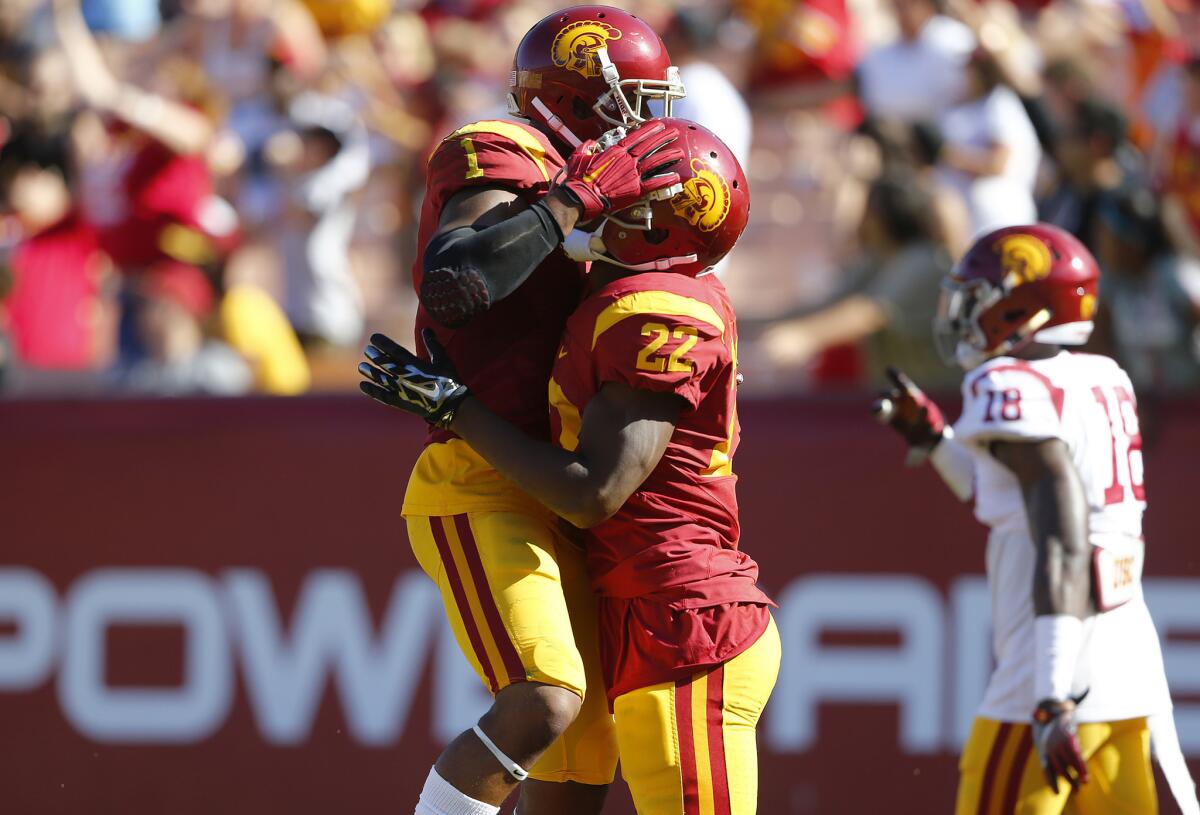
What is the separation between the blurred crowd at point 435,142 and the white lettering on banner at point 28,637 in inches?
35.1

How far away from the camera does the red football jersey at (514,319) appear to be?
386 centimetres

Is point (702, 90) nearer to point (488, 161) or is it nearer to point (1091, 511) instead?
point (1091, 511)

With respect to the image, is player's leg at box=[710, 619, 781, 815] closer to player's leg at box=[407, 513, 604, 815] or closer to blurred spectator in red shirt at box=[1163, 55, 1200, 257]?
player's leg at box=[407, 513, 604, 815]

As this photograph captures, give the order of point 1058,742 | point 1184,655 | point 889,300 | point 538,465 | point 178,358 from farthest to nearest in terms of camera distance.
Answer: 1. point 178,358
2. point 889,300
3. point 1184,655
4. point 1058,742
5. point 538,465

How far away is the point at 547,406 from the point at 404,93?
6.17 meters

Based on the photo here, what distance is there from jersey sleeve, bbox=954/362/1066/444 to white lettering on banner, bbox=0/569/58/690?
11.6ft

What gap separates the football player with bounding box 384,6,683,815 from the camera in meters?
3.65

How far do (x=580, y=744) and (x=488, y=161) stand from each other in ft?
4.19

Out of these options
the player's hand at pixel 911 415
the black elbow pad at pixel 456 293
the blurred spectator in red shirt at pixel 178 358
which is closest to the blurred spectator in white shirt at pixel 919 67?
the blurred spectator in red shirt at pixel 178 358

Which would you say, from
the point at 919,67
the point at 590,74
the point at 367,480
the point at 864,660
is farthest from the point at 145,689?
the point at 919,67

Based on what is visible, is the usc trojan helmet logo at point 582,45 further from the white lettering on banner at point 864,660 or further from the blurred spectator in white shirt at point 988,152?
the blurred spectator in white shirt at point 988,152

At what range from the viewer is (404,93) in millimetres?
9875

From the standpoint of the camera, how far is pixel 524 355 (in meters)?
3.97

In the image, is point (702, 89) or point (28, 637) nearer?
point (28, 637)
